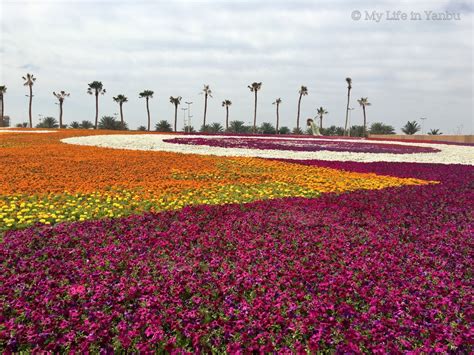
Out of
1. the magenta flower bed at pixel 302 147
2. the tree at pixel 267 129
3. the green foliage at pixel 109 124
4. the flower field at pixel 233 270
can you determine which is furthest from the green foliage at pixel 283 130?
the flower field at pixel 233 270

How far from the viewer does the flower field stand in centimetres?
423

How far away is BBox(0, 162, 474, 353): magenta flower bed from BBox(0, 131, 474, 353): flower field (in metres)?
0.02

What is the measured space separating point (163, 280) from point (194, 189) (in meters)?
6.90

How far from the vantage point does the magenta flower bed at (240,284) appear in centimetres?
420

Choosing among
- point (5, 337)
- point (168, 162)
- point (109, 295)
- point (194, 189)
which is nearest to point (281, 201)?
point (194, 189)

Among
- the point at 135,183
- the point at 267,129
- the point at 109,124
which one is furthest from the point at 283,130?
the point at 135,183

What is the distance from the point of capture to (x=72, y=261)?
238 inches

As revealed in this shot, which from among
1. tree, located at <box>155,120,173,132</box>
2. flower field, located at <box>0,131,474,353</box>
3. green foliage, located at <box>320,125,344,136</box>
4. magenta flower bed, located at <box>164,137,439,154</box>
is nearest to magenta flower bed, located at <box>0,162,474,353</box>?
flower field, located at <box>0,131,474,353</box>

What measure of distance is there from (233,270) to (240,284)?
1.37ft

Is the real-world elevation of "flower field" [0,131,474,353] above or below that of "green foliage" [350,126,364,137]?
below

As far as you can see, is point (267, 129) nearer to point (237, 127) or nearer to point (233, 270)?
point (237, 127)

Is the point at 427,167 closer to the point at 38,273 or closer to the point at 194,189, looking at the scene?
the point at 194,189

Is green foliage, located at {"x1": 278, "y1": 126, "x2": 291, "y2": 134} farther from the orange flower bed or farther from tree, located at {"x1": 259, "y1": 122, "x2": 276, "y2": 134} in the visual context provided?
the orange flower bed

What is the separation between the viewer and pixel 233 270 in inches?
226
